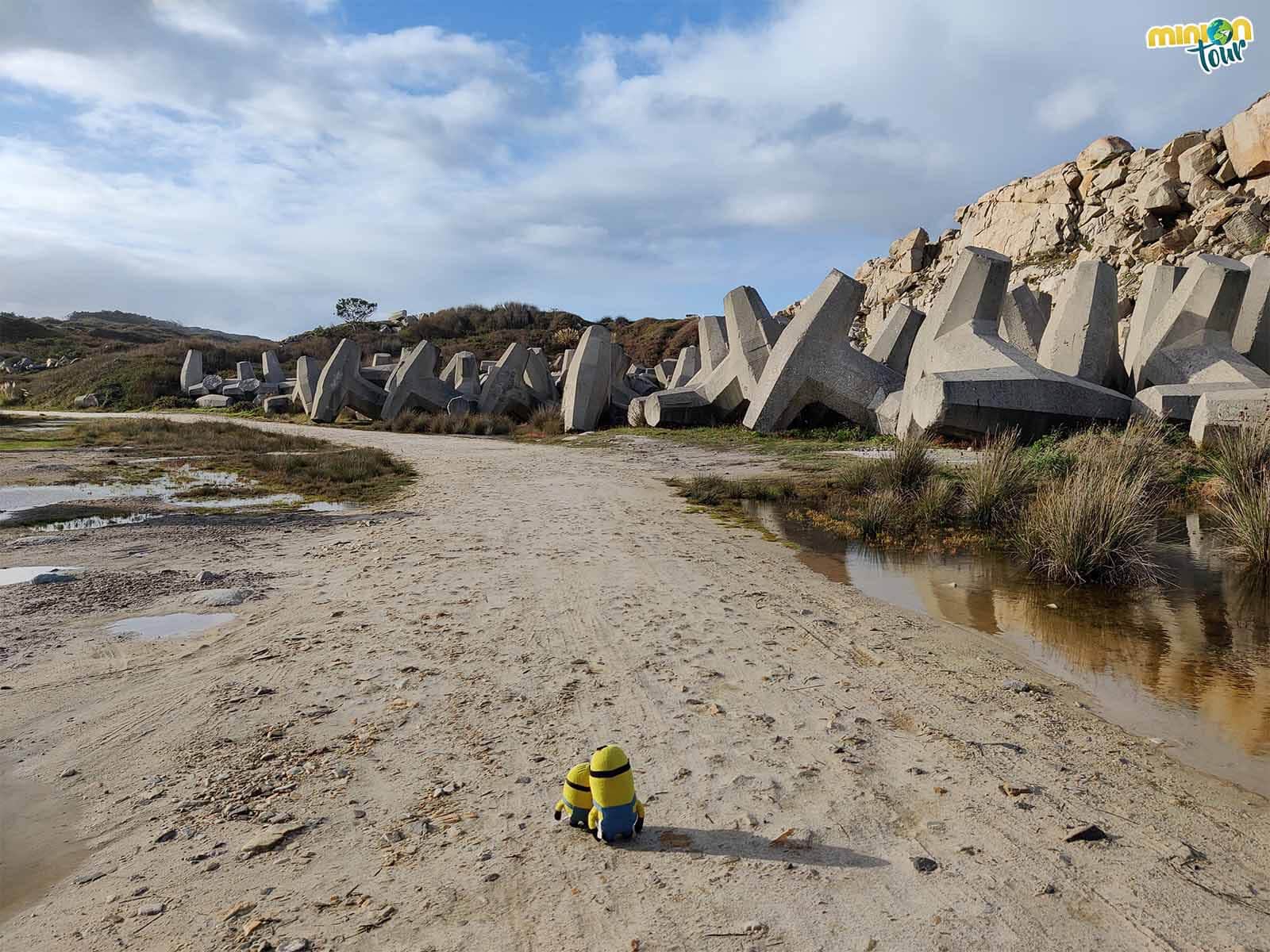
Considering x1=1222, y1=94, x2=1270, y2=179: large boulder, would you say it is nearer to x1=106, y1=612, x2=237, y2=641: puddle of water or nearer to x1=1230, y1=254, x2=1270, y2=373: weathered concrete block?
Answer: x1=1230, y1=254, x2=1270, y2=373: weathered concrete block

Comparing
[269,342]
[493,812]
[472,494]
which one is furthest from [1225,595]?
[269,342]

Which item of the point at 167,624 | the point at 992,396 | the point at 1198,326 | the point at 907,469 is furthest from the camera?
the point at 1198,326

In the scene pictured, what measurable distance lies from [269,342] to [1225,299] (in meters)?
56.5

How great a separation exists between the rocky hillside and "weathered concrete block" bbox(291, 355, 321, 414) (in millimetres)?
18400

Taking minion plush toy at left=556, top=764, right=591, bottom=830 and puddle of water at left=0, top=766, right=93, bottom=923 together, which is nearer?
puddle of water at left=0, top=766, right=93, bottom=923

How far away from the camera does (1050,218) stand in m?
31.6

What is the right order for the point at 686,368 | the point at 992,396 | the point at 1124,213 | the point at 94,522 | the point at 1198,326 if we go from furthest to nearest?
the point at 1124,213 → the point at 686,368 → the point at 1198,326 → the point at 992,396 → the point at 94,522

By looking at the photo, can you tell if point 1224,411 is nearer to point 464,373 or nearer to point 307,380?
point 464,373

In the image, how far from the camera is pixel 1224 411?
9609 millimetres

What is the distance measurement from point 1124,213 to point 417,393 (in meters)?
23.2

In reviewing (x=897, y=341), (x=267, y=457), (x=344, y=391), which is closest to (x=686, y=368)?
(x=897, y=341)

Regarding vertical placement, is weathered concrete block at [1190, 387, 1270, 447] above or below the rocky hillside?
below

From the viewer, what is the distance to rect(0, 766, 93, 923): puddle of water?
2.28 m

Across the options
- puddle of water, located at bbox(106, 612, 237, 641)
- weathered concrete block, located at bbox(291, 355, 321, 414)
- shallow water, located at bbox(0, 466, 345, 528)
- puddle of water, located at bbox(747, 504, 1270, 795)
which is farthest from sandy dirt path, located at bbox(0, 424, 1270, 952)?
weathered concrete block, located at bbox(291, 355, 321, 414)
